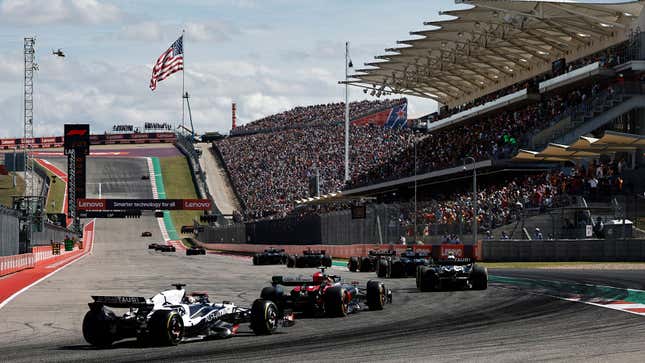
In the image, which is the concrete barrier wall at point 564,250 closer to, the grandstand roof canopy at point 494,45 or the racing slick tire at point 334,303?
the grandstand roof canopy at point 494,45

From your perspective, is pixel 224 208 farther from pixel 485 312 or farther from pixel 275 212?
pixel 485 312

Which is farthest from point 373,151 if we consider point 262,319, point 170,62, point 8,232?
point 262,319

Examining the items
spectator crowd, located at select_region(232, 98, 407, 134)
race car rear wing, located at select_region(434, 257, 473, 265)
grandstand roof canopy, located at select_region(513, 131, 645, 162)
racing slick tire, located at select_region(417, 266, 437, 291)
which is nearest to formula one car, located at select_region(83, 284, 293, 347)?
racing slick tire, located at select_region(417, 266, 437, 291)

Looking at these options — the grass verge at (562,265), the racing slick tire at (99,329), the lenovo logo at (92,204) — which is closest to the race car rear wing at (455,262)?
the grass verge at (562,265)

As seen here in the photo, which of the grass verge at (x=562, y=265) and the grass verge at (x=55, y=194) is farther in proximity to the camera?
the grass verge at (x=55, y=194)

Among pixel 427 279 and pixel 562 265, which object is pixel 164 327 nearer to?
pixel 427 279

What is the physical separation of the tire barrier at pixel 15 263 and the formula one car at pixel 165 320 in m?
23.3

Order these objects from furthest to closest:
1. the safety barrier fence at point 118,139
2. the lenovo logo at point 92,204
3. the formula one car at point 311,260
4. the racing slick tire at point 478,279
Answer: the safety barrier fence at point 118,139 → the lenovo logo at point 92,204 → the formula one car at point 311,260 → the racing slick tire at point 478,279

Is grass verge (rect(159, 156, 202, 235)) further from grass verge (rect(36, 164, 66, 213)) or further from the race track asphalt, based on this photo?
the race track asphalt

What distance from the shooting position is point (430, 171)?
222 feet

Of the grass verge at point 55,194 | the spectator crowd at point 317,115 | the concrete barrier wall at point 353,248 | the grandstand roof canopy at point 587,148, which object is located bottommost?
the concrete barrier wall at point 353,248

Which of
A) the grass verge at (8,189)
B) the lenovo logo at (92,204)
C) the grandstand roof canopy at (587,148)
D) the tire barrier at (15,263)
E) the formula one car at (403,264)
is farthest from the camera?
the grass verge at (8,189)

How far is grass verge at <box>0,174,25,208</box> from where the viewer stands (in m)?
112

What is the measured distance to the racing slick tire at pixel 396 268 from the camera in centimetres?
3189
